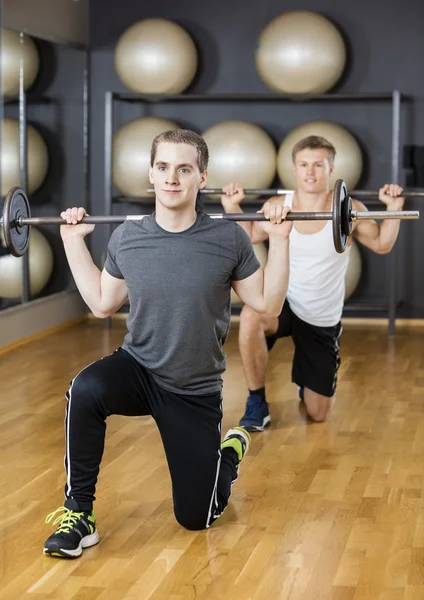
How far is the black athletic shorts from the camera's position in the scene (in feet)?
13.1

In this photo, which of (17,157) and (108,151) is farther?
(108,151)

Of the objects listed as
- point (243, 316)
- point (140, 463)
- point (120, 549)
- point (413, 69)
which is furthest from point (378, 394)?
point (413, 69)

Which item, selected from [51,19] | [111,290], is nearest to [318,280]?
[111,290]

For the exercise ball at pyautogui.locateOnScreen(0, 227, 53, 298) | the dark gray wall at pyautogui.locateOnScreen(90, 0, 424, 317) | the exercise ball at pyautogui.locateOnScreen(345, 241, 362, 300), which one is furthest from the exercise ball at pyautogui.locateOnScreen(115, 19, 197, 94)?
the exercise ball at pyautogui.locateOnScreen(345, 241, 362, 300)

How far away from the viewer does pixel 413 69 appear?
21.0 feet

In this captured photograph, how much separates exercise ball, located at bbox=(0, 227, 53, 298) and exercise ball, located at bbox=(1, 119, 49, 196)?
31 cm

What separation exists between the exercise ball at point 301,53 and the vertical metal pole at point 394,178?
408 millimetres

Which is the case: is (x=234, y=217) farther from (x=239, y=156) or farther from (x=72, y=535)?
(x=239, y=156)

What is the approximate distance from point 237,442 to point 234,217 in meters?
0.68

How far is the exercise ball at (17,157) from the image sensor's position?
18.0 feet

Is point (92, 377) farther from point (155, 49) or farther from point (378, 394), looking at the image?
point (155, 49)

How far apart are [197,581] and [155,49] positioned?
14.3 ft

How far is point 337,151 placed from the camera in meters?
6.02

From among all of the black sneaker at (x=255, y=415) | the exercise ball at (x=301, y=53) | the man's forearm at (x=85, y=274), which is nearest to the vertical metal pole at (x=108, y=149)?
the exercise ball at (x=301, y=53)
